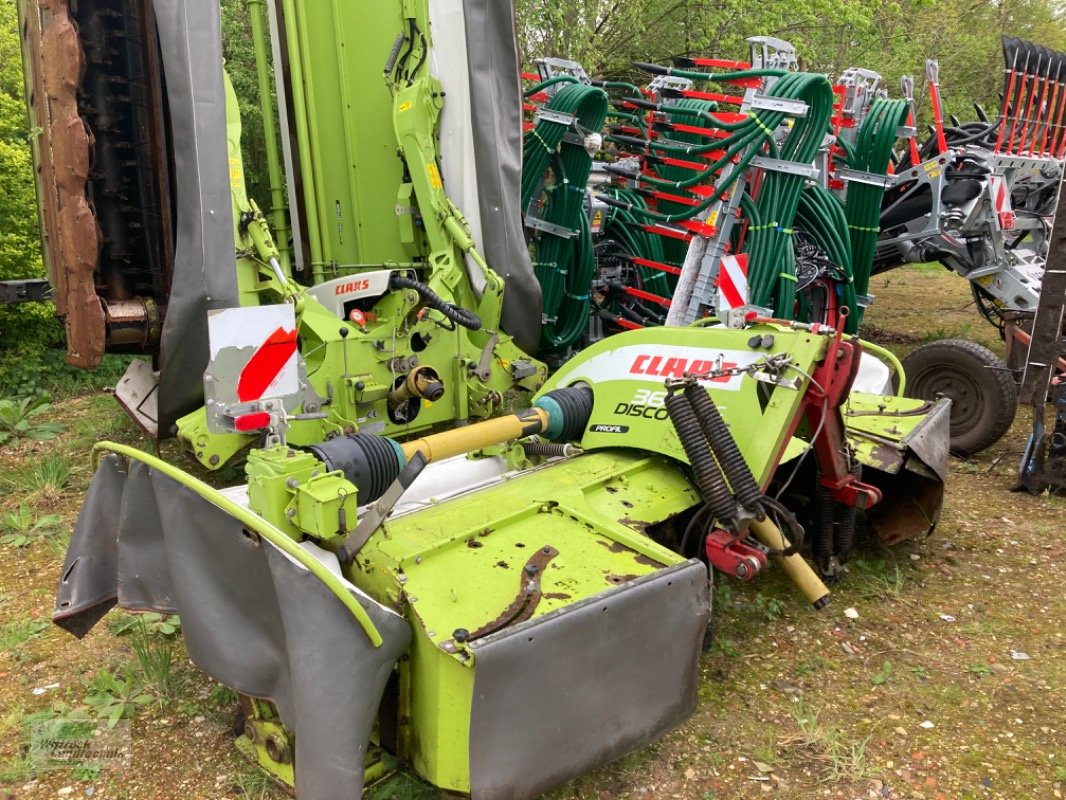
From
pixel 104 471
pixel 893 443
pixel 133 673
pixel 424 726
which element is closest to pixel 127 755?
pixel 133 673

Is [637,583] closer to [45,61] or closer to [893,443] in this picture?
[893,443]

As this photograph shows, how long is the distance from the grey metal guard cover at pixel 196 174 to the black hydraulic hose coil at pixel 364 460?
4.82 ft

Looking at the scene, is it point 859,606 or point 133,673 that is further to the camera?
point 859,606

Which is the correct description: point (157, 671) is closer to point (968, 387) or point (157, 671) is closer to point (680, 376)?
point (680, 376)

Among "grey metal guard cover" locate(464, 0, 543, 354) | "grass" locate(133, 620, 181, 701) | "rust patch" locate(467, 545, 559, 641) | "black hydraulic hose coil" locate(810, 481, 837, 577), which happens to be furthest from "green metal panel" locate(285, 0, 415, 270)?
"rust patch" locate(467, 545, 559, 641)

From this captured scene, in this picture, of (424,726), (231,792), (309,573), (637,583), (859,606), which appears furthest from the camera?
(859,606)

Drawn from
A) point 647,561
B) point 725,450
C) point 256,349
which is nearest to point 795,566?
point 725,450

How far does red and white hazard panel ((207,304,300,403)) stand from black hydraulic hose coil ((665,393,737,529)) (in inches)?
48.6

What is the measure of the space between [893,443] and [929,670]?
935mm

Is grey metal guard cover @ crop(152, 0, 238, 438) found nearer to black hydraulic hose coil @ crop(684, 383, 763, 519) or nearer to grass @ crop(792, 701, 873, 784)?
black hydraulic hose coil @ crop(684, 383, 763, 519)

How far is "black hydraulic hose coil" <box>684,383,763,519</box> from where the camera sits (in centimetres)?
275

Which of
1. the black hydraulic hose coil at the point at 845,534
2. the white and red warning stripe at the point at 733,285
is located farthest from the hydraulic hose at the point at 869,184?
the black hydraulic hose coil at the point at 845,534

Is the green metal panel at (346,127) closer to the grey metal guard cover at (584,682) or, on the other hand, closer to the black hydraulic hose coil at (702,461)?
the black hydraulic hose coil at (702,461)

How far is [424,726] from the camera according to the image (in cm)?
212
